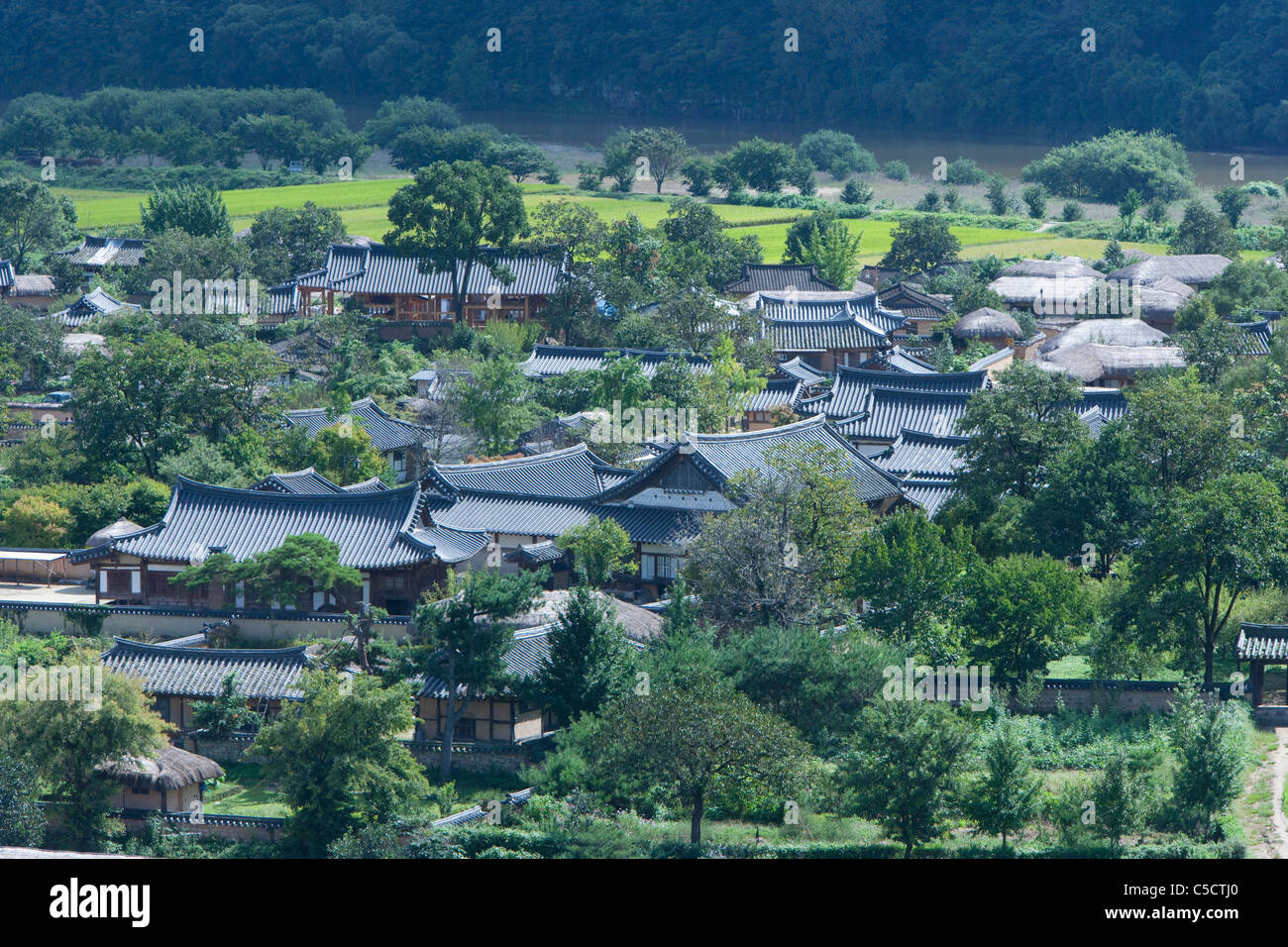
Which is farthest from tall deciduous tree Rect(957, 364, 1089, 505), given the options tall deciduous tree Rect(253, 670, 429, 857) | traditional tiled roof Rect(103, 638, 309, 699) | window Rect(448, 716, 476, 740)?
tall deciduous tree Rect(253, 670, 429, 857)

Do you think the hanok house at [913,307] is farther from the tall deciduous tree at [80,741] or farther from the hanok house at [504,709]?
the tall deciduous tree at [80,741]

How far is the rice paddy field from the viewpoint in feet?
276

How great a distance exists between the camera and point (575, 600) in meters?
32.0

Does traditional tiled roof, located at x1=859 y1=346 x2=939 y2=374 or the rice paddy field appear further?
the rice paddy field

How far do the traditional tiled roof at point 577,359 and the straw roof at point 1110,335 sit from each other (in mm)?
14209

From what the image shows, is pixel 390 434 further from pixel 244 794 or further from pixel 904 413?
pixel 244 794

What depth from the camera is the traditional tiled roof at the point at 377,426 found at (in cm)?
4925

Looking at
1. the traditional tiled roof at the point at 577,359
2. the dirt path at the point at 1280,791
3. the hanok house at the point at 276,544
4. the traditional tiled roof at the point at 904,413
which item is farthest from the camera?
the traditional tiled roof at the point at 577,359

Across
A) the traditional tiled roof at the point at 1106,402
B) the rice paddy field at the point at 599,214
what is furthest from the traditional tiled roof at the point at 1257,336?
the rice paddy field at the point at 599,214

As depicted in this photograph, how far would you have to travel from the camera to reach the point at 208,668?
34406mm

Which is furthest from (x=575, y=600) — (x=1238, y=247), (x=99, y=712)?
(x=1238, y=247)

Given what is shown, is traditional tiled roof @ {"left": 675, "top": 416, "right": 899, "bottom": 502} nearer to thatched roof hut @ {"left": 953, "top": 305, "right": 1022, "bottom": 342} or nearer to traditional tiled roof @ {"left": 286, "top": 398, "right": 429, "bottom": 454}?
traditional tiled roof @ {"left": 286, "top": 398, "right": 429, "bottom": 454}

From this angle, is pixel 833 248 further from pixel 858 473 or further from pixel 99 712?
pixel 99 712

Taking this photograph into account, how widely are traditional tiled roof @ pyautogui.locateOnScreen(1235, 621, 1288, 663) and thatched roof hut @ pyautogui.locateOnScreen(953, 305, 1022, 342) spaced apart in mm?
32132
